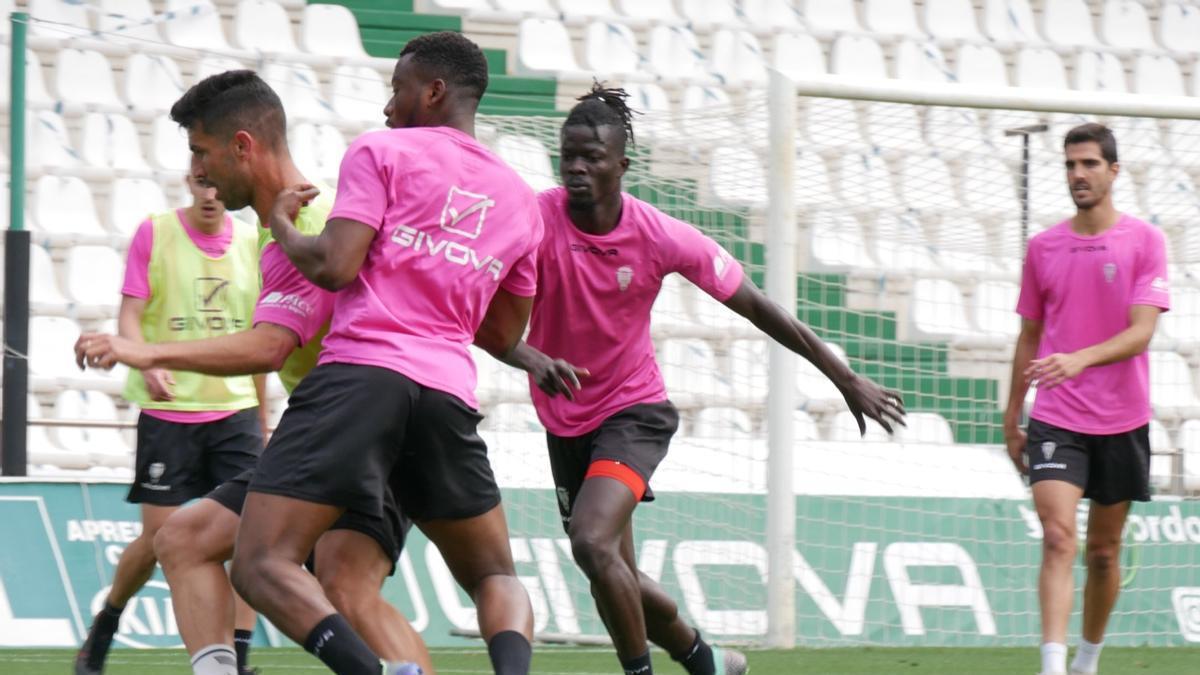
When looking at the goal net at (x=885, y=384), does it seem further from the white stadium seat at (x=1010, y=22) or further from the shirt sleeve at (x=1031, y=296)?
the white stadium seat at (x=1010, y=22)

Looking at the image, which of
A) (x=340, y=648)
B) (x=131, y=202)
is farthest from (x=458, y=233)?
(x=131, y=202)

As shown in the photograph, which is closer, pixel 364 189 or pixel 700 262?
pixel 364 189

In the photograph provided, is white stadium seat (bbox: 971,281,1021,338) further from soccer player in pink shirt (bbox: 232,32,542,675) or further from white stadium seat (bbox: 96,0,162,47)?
soccer player in pink shirt (bbox: 232,32,542,675)

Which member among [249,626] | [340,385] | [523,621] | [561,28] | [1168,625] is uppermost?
[561,28]

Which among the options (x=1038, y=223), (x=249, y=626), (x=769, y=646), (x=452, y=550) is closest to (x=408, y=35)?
(x=1038, y=223)

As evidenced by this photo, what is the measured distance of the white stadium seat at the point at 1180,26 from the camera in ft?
51.2

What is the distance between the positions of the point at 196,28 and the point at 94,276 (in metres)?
2.25

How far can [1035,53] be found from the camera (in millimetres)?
14781

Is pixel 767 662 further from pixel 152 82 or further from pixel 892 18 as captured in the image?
pixel 892 18

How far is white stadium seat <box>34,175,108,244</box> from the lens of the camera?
11016 millimetres

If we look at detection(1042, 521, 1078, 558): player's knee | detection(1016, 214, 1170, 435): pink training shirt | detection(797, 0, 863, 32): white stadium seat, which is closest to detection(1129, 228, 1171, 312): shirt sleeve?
detection(1016, 214, 1170, 435): pink training shirt

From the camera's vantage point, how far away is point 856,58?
14.0 metres

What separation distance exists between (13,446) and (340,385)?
17.0ft

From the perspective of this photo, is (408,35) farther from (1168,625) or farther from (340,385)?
(340,385)
